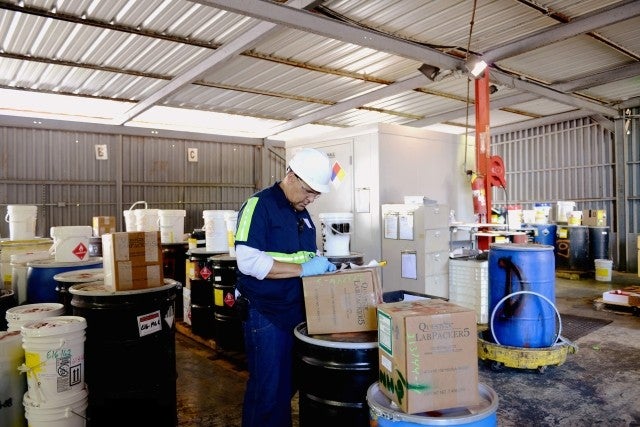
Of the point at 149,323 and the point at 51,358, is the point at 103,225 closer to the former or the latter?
the point at 149,323

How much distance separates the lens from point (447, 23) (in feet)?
17.8

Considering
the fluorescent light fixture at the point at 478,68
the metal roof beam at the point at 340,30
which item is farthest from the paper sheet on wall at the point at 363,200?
the fluorescent light fixture at the point at 478,68

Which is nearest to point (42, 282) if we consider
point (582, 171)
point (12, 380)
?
point (12, 380)

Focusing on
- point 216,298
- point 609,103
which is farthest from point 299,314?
point 609,103

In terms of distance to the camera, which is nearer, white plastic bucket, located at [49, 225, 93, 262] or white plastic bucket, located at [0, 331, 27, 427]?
white plastic bucket, located at [0, 331, 27, 427]

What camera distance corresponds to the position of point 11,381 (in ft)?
8.58

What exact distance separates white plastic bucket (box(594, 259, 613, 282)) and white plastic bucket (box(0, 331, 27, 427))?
9658mm

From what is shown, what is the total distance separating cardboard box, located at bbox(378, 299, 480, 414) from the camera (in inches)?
62.9

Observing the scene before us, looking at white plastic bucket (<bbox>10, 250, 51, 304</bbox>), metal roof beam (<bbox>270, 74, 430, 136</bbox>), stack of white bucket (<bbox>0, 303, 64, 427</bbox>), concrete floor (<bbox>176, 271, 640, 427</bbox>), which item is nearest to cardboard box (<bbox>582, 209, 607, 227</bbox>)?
concrete floor (<bbox>176, 271, 640, 427</bbox>)

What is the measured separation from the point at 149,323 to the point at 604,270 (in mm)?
9073

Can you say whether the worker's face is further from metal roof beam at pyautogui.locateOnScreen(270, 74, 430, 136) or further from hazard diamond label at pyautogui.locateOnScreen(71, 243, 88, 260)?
metal roof beam at pyautogui.locateOnScreen(270, 74, 430, 136)

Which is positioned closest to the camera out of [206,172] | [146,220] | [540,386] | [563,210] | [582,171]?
[540,386]

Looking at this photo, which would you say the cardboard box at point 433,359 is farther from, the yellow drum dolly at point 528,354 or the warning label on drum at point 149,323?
the yellow drum dolly at point 528,354

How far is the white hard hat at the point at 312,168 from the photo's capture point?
2412 millimetres
